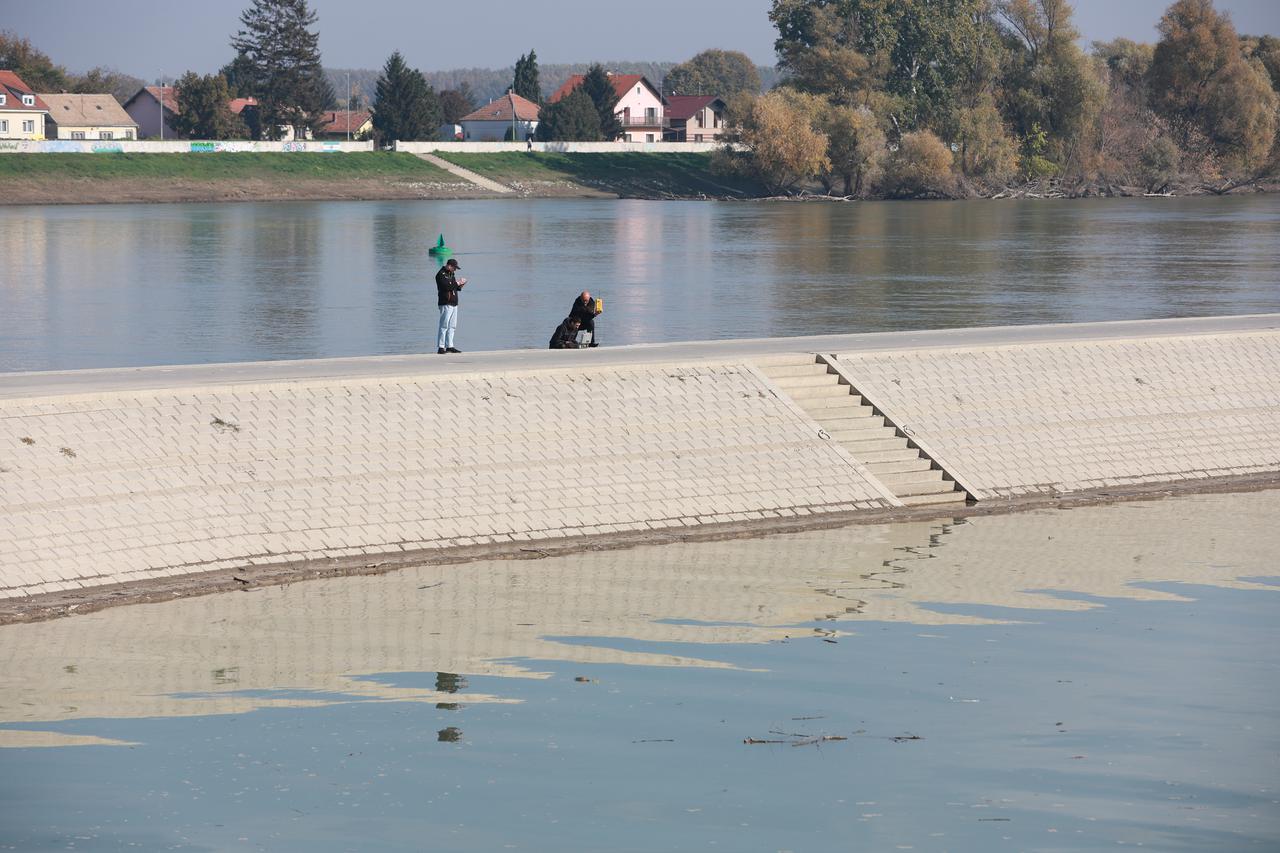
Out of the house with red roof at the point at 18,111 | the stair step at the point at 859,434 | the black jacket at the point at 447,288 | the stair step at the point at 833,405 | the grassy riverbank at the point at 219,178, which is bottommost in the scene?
A: the stair step at the point at 859,434

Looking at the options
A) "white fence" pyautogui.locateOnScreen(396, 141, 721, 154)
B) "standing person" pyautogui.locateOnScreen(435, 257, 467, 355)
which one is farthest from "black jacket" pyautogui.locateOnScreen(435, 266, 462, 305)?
"white fence" pyautogui.locateOnScreen(396, 141, 721, 154)

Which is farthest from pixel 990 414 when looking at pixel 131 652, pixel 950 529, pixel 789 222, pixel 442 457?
pixel 789 222

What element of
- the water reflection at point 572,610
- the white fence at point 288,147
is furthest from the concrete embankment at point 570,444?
the white fence at point 288,147

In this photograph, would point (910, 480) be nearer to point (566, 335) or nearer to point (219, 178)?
point (566, 335)

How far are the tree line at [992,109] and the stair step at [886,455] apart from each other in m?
92.0

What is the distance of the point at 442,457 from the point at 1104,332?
13632mm

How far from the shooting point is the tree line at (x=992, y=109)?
116125mm

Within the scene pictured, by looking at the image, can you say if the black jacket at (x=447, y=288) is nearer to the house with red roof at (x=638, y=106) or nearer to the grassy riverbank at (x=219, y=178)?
the grassy riverbank at (x=219, y=178)

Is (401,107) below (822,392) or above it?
above

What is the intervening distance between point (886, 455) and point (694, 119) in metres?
149

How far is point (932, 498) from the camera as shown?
2300cm

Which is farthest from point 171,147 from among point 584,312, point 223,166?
point 584,312

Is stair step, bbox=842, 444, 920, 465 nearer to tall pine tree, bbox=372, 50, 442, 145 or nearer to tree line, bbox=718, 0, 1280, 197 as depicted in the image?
tree line, bbox=718, 0, 1280, 197

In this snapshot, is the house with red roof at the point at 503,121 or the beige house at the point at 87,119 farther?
the house with red roof at the point at 503,121
